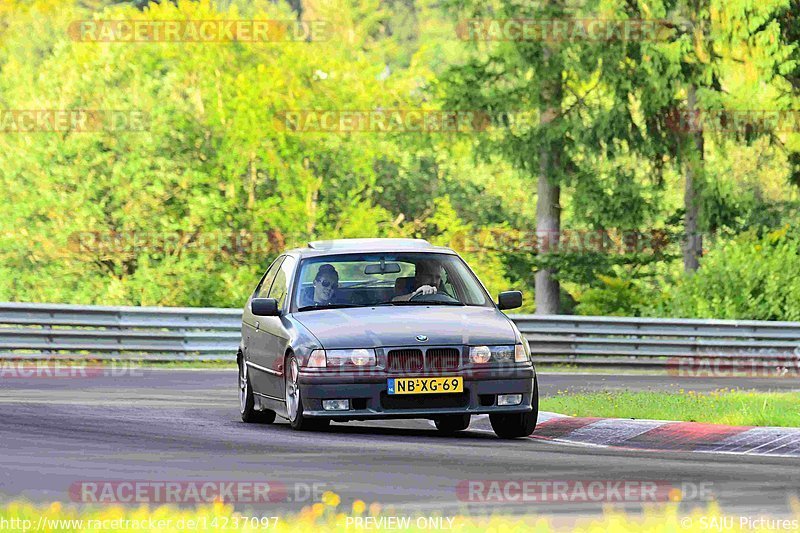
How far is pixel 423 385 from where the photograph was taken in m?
14.0

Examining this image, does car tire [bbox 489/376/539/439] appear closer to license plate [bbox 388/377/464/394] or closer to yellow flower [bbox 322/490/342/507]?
license plate [bbox 388/377/464/394]

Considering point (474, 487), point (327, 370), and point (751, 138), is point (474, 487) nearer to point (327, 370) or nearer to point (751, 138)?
point (327, 370)

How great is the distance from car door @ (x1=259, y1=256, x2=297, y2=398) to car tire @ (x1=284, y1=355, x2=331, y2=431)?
187 millimetres

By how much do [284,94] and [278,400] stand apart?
139 ft

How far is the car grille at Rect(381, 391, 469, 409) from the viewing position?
14039 millimetres

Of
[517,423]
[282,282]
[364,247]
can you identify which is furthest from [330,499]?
[282,282]

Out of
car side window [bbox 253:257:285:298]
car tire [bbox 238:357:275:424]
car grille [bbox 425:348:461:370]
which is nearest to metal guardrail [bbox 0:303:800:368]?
car side window [bbox 253:257:285:298]

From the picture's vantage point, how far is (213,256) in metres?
50.0

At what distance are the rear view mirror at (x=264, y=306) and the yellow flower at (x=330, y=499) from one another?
16.5 feet

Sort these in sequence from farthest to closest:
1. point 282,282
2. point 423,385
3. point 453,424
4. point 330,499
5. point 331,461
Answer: point 282,282, point 453,424, point 423,385, point 331,461, point 330,499

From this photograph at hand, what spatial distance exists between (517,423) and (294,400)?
1.81 meters

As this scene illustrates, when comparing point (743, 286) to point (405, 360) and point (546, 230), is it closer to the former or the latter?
point (546, 230)

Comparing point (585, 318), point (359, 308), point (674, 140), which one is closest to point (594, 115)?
point (674, 140)

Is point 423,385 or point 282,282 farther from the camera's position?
point 282,282
